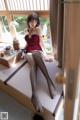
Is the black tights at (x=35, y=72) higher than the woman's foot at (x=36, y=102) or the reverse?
higher

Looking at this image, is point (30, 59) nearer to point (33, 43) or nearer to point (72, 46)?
point (33, 43)

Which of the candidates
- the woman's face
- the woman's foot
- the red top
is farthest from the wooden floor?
the woman's face

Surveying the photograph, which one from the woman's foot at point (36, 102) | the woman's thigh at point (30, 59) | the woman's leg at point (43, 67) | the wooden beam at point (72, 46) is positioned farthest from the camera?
the woman's thigh at point (30, 59)

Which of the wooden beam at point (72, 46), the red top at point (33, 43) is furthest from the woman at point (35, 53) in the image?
the wooden beam at point (72, 46)

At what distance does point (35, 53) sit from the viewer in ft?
5.17

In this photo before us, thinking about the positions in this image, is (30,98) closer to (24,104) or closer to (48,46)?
(24,104)

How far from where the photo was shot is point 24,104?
5.01 feet

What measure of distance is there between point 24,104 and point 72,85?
2.91ft

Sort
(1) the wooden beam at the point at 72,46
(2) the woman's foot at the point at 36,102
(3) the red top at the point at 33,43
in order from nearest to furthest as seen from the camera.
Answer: (1) the wooden beam at the point at 72,46 < (2) the woman's foot at the point at 36,102 < (3) the red top at the point at 33,43

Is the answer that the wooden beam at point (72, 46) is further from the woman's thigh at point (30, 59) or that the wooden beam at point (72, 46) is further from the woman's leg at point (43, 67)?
the woman's thigh at point (30, 59)

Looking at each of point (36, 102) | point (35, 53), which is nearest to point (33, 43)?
point (35, 53)

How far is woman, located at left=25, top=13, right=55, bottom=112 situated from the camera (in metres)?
1.37

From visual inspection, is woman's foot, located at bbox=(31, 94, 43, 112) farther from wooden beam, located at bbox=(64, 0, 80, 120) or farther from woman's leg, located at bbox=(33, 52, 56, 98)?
wooden beam, located at bbox=(64, 0, 80, 120)

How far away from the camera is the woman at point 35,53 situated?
4.50 ft
